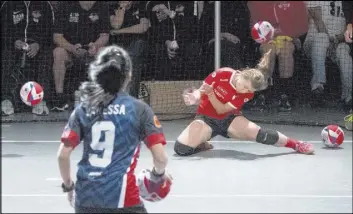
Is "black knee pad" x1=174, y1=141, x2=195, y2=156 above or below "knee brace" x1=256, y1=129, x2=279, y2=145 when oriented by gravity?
below

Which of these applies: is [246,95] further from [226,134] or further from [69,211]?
[69,211]

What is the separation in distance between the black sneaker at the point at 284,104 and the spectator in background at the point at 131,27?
6.17ft

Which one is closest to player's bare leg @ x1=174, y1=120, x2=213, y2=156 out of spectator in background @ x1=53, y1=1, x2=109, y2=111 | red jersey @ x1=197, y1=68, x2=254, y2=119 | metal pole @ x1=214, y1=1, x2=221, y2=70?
red jersey @ x1=197, y1=68, x2=254, y2=119

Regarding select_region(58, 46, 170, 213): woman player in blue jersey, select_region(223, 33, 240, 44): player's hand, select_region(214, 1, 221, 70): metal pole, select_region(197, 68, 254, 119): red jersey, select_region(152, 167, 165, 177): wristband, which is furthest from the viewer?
select_region(223, 33, 240, 44): player's hand

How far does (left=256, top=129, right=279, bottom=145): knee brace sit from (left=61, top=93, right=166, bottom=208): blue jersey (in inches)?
172

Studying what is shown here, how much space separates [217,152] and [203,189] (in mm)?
1752

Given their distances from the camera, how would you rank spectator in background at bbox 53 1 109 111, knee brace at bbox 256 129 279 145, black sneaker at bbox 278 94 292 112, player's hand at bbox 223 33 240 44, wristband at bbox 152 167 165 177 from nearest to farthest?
1. wristband at bbox 152 167 165 177
2. knee brace at bbox 256 129 279 145
3. black sneaker at bbox 278 94 292 112
4. spectator in background at bbox 53 1 109 111
5. player's hand at bbox 223 33 240 44

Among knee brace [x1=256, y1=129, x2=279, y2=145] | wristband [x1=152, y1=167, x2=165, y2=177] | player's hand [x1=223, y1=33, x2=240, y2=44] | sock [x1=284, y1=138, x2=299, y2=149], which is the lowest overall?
sock [x1=284, y1=138, x2=299, y2=149]

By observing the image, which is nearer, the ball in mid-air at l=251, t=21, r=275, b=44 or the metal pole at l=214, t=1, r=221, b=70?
the ball in mid-air at l=251, t=21, r=275, b=44

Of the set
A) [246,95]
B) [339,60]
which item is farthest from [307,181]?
[339,60]

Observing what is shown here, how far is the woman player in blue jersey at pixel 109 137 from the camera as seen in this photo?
3891 millimetres

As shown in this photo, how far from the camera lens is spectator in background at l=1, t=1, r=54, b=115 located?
11.4 m

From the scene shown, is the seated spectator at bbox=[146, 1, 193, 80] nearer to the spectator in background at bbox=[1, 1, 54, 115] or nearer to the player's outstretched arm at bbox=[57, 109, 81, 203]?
the spectator in background at bbox=[1, 1, 54, 115]

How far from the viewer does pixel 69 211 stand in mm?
6012
